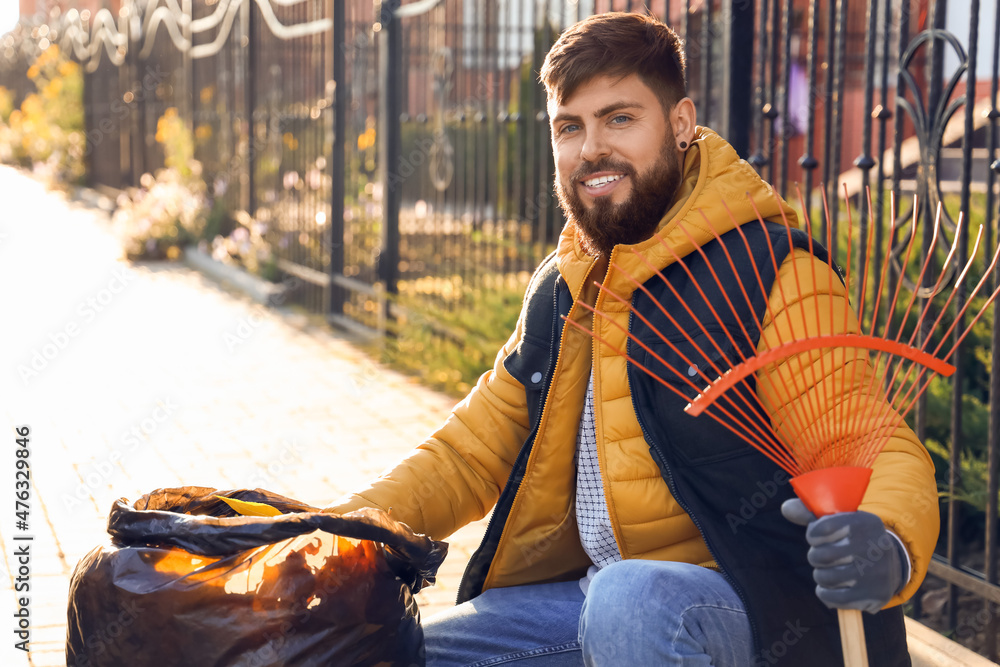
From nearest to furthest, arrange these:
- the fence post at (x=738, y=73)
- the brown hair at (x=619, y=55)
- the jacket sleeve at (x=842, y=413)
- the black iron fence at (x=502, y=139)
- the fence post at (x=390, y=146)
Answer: the jacket sleeve at (x=842, y=413) < the brown hair at (x=619, y=55) < the black iron fence at (x=502, y=139) < the fence post at (x=738, y=73) < the fence post at (x=390, y=146)

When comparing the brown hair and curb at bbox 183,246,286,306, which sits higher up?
the brown hair

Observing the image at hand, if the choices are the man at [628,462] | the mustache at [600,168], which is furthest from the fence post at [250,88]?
the mustache at [600,168]

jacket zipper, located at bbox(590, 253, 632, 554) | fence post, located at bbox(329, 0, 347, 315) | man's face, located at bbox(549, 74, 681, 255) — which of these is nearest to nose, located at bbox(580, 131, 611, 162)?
man's face, located at bbox(549, 74, 681, 255)

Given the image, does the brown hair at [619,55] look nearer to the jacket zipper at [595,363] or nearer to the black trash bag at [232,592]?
the jacket zipper at [595,363]

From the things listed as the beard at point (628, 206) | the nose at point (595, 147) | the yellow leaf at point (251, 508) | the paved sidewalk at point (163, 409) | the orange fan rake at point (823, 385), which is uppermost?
the nose at point (595, 147)

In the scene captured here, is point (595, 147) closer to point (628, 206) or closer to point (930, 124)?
point (628, 206)

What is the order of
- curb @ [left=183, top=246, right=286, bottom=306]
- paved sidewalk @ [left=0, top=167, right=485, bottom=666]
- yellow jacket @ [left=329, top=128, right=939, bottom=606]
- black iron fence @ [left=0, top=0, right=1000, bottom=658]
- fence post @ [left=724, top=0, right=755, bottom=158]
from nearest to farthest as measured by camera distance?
1. yellow jacket @ [left=329, top=128, right=939, bottom=606]
2. black iron fence @ [left=0, top=0, right=1000, bottom=658]
3. fence post @ [left=724, top=0, right=755, bottom=158]
4. paved sidewalk @ [left=0, top=167, right=485, bottom=666]
5. curb @ [left=183, top=246, right=286, bottom=306]

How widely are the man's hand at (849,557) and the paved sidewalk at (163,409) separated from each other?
216cm

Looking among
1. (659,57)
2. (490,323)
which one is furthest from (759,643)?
(490,323)

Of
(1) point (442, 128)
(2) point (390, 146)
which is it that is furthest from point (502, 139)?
(1) point (442, 128)

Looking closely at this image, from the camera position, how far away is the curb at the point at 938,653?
2.76 m

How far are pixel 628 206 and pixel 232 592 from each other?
1.14 metres

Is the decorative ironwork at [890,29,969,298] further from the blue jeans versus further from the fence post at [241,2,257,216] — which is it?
the fence post at [241,2,257,216]

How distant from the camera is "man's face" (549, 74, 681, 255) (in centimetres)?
238
